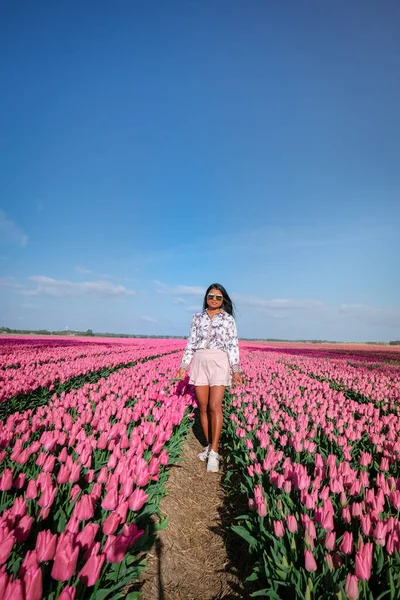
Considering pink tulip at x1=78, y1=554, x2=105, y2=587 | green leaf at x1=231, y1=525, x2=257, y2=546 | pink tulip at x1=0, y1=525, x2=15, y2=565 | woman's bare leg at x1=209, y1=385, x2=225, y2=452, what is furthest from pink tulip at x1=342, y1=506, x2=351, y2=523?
woman's bare leg at x1=209, y1=385, x2=225, y2=452

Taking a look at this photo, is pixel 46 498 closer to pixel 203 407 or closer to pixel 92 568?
pixel 92 568

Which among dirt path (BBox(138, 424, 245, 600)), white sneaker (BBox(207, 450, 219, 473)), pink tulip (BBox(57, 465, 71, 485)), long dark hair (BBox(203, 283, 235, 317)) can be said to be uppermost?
long dark hair (BBox(203, 283, 235, 317))

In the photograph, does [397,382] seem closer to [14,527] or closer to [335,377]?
[335,377]

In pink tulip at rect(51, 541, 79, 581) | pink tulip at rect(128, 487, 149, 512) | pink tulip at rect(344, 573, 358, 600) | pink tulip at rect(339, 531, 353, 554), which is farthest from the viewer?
pink tulip at rect(128, 487, 149, 512)

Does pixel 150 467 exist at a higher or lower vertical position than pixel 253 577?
higher

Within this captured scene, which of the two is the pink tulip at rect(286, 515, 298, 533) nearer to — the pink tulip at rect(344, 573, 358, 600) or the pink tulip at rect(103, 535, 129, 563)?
the pink tulip at rect(344, 573, 358, 600)

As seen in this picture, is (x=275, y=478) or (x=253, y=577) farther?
(x=275, y=478)

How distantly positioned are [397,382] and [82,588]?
8.58 meters

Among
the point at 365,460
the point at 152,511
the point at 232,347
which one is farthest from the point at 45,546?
the point at 232,347

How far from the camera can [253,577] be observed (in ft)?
6.56

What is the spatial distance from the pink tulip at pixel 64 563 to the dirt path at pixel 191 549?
42.8 inches

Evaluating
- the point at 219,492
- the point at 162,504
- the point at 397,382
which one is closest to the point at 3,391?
the point at 162,504

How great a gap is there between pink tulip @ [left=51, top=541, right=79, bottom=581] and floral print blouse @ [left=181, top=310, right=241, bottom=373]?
282 centimetres

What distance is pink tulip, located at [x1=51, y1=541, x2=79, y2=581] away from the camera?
1347 millimetres
